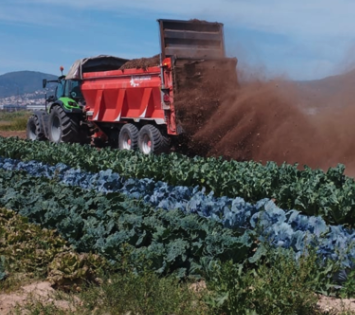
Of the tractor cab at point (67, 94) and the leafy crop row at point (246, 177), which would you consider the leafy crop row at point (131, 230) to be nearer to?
the leafy crop row at point (246, 177)

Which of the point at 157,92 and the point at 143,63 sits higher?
the point at 143,63

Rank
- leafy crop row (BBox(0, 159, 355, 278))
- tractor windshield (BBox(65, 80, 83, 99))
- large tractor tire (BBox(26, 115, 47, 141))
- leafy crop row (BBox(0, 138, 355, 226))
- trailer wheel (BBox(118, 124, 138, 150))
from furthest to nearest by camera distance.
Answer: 1. large tractor tire (BBox(26, 115, 47, 141))
2. tractor windshield (BBox(65, 80, 83, 99))
3. trailer wheel (BBox(118, 124, 138, 150))
4. leafy crop row (BBox(0, 138, 355, 226))
5. leafy crop row (BBox(0, 159, 355, 278))

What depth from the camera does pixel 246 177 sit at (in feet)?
31.2

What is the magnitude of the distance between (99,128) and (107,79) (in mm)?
1918

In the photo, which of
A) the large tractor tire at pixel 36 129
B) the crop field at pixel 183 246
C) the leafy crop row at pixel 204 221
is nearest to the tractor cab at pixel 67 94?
the large tractor tire at pixel 36 129

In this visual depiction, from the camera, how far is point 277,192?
893 centimetres

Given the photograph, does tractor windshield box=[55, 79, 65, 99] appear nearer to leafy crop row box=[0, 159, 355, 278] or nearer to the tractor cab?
the tractor cab

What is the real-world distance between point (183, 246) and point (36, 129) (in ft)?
53.3

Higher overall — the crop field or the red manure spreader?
the red manure spreader

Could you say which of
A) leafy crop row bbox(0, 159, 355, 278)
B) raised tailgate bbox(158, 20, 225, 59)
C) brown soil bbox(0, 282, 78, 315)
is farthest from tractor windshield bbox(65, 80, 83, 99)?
brown soil bbox(0, 282, 78, 315)

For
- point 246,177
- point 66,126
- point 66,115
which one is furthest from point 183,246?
point 66,115

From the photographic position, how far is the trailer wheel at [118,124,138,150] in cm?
1576

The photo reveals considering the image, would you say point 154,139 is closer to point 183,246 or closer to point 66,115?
point 66,115

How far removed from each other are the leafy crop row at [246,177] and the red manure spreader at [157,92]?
1729mm
